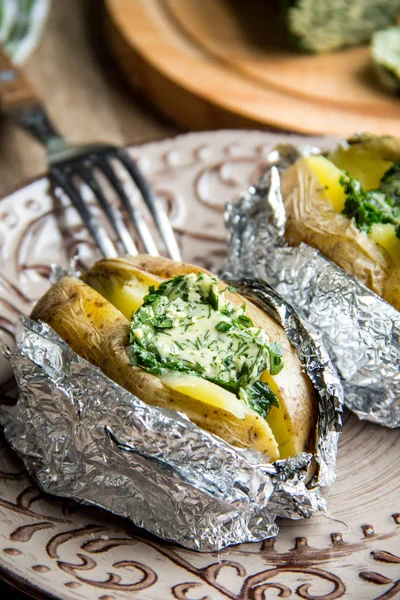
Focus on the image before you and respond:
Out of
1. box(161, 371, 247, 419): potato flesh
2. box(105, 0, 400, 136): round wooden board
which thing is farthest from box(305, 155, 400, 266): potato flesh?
box(105, 0, 400, 136): round wooden board

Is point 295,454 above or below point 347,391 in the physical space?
above

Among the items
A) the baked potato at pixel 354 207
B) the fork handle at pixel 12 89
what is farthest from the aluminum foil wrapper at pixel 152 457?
the fork handle at pixel 12 89

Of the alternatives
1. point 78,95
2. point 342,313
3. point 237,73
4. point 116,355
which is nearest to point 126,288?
point 116,355

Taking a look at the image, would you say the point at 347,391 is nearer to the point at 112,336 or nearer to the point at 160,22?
the point at 112,336

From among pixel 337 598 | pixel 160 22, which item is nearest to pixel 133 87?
pixel 160 22

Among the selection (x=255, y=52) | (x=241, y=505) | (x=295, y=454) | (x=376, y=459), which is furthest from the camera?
(x=255, y=52)

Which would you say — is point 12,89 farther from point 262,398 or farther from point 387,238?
point 262,398

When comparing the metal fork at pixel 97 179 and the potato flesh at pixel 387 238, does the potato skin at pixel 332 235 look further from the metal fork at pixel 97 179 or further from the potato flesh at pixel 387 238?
the metal fork at pixel 97 179

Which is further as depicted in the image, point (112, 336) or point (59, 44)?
point (59, 44)
